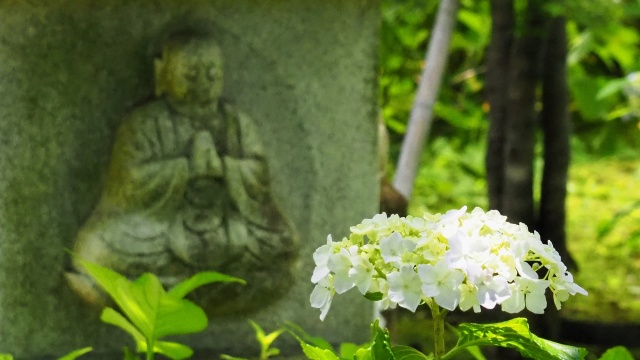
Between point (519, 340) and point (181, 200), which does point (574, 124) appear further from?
point (519, 340)

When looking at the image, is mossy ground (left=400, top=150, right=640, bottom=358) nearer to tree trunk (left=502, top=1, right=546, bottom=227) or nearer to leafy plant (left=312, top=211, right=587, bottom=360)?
tree trunk (left=502, top=1, right=546, bottom=227)

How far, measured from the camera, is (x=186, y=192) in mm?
2742

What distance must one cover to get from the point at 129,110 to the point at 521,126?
1863mm

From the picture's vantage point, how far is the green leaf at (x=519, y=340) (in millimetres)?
1412

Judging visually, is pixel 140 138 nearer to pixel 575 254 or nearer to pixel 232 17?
pixel 232 17

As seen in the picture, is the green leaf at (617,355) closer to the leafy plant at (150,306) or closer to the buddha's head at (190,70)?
the leafy plant at (150,306)

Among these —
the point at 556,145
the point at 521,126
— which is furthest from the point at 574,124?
the point at 521,126

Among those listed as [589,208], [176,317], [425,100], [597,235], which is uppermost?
[425,100]

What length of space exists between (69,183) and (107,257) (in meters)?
0.22

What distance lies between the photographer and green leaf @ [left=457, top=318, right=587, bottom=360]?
1412 millimetres

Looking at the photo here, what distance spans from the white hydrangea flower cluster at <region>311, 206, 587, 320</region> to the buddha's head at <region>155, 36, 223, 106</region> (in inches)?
49.9

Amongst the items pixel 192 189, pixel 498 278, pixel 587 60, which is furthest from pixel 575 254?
pixel 498 278

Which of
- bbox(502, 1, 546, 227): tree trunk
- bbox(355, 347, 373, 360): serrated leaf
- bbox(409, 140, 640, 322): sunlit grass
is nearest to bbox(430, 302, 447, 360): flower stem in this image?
bbox(355, 347, 373, 360): serrated leaf

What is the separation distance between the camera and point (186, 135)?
8.95ft
